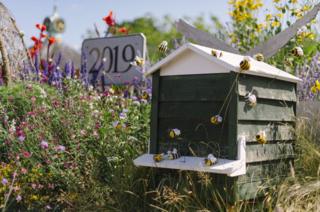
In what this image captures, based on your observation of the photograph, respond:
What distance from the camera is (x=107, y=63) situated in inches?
225

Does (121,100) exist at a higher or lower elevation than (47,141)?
higher

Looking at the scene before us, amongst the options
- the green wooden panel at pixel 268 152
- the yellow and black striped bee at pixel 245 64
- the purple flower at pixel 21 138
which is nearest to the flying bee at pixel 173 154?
the green wooden panel at pixel 268 152

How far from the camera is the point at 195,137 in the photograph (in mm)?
2959

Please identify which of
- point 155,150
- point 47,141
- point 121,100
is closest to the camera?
point 155,150

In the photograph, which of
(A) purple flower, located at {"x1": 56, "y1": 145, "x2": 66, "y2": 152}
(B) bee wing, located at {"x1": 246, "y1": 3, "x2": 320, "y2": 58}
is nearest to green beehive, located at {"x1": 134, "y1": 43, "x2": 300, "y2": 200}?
(A) purple flower, located at {"x1": 56, "y1": 145, "x2": 66, "y2": 152}

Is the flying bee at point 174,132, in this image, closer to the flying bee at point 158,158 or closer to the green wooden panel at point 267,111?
the flying bee at point 158,158

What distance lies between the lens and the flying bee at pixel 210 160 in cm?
273

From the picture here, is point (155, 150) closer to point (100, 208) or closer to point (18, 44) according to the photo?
point (100, 208)

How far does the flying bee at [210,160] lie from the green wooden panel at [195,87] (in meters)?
0.34

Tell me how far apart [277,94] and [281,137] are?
279 mm

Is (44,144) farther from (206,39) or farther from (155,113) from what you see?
(206,39)

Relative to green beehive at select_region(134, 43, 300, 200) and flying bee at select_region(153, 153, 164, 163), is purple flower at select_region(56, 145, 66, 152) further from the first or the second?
flying bee at select_region(153, 153, 164, 163)

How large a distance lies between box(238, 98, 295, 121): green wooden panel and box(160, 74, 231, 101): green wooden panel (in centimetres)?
14

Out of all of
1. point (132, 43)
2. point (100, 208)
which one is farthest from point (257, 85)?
point (132, 43)
